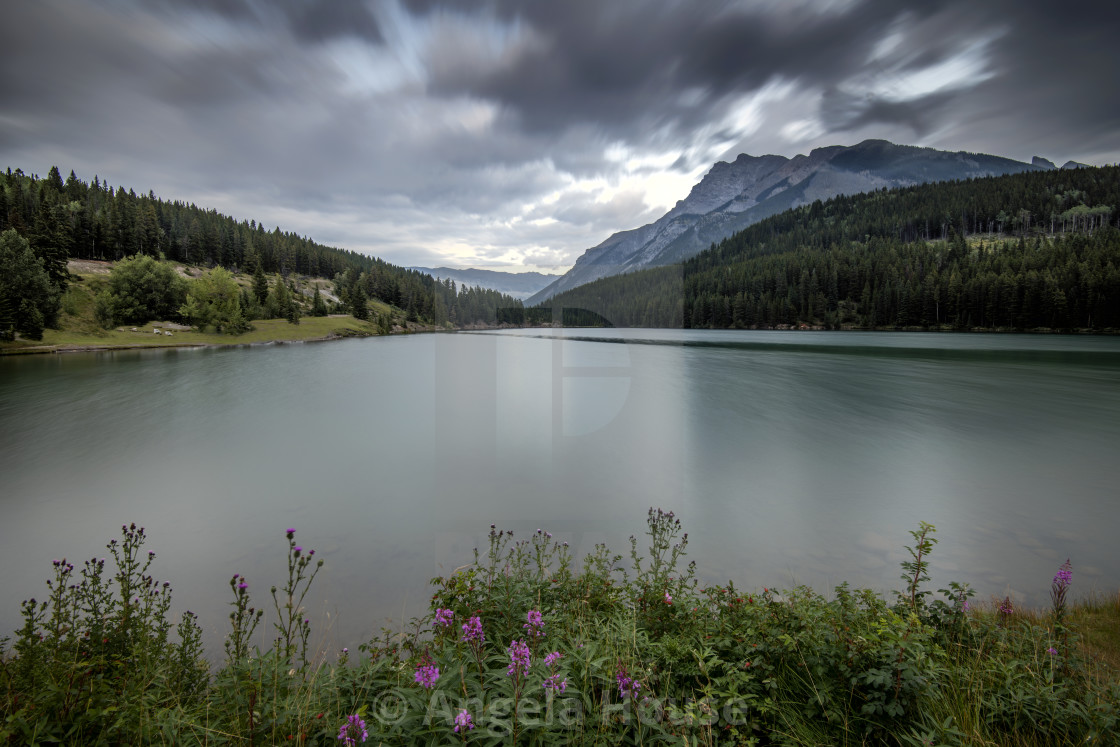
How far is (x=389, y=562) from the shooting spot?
7.49 meters

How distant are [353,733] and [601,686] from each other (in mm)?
1692

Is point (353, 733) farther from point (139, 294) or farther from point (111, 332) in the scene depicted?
point (139, 294)

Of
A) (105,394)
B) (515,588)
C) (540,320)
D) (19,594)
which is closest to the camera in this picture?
(515,588)

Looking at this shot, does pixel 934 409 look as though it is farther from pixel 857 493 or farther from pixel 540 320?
pixel 540 320

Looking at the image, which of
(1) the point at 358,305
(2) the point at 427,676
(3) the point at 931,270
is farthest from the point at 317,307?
(3) the point at 931,270

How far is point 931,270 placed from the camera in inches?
4291

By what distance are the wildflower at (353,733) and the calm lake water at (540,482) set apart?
369cm

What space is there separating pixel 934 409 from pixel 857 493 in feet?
52.9

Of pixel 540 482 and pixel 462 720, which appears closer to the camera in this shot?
pixel 462 720

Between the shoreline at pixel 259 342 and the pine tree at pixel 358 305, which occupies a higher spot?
the pine tree at pixel 358 305

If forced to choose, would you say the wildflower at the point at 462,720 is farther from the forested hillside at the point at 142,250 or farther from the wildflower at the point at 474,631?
the forested hillside at the point at 142,250

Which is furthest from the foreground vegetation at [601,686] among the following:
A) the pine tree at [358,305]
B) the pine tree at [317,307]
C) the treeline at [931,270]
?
the pine tree at [358,305]

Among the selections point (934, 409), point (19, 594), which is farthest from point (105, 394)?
point (934, 409)

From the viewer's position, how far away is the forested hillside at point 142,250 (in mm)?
48969
